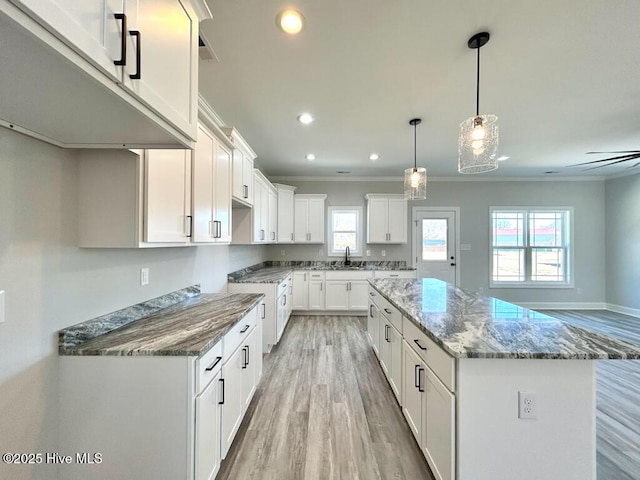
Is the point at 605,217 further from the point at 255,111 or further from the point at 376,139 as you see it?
the point at 255,111

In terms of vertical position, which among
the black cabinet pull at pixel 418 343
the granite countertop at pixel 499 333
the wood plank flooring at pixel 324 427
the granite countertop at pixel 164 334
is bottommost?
the wood plank flooring at pixel 324 427

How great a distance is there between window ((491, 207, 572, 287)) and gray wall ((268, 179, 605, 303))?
0.57 ft

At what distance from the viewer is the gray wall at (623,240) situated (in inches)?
196

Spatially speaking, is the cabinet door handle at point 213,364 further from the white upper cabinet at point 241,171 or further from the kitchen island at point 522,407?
the white upper cabinet at point 241,171

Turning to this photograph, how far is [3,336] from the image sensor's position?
1033 millimetres

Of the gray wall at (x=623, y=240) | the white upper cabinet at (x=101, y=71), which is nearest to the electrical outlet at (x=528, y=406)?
the white upper cabinet at (x=101, y=71)

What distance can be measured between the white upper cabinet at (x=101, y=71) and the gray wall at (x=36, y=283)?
14 cm

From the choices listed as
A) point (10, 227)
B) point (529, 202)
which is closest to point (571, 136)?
point (529, 202)

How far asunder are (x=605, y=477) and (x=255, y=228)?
11.5 feet

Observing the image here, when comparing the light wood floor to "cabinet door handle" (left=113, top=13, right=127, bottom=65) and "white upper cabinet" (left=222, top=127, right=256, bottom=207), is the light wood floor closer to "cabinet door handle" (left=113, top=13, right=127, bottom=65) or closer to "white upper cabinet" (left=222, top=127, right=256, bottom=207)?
"white upper cabinet" (left=222, top=127, right=256, bottom=207)

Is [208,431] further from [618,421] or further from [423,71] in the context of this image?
[618,421]

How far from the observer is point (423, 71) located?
2111 millimetres

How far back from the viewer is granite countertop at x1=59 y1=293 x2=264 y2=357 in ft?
4.01

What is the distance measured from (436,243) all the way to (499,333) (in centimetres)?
Answer: 455
